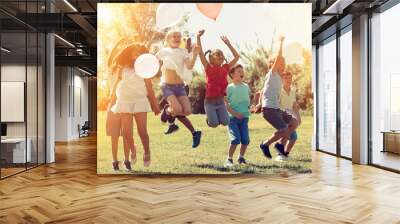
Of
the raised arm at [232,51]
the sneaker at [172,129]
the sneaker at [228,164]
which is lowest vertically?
the sneaker at [228,164]

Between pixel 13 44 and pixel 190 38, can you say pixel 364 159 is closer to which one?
pixel 190 38

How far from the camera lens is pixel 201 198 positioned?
5.08 m

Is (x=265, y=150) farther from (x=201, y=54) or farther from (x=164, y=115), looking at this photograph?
(x=201, y=54)

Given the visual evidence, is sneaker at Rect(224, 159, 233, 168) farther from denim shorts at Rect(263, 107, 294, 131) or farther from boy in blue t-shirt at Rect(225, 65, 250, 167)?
denim shorts at Rect(263, 107, 294, 131)

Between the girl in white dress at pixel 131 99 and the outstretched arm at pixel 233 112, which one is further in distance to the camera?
the outstretched arm at pixel 233 112

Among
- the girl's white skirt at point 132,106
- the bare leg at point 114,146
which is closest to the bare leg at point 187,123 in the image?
the girl's white skirt at point 132,106

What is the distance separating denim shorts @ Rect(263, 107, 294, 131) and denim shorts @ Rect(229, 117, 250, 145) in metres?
0.37

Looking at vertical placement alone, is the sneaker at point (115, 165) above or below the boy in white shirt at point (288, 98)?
A: below

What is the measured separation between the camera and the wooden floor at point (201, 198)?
4.16m

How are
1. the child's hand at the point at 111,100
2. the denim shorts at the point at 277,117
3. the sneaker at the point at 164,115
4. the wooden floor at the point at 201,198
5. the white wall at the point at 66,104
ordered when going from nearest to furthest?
the wooden floor at the point at 201,198 → the child's hand at the point at 111,100 → the sneaker at the point at 164,115 → the denim shorts at the point at 277,117 → the white wall at the point at 66,104

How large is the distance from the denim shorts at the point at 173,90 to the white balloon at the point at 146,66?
0.32 m

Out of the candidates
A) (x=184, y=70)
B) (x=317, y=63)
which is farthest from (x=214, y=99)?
(x=317, y=63)

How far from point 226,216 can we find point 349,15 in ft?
18.1

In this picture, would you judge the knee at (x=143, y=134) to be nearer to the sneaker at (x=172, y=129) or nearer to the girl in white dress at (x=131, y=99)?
the girl in white dress at (x=131, y=99)
